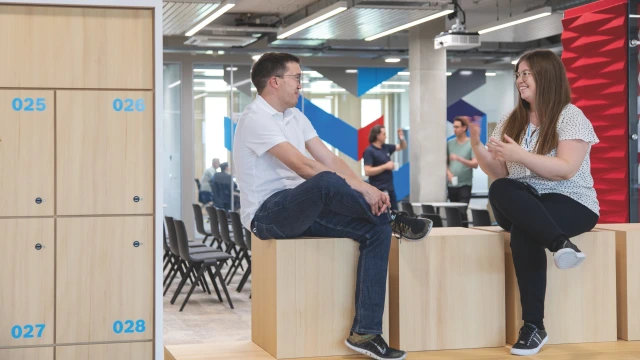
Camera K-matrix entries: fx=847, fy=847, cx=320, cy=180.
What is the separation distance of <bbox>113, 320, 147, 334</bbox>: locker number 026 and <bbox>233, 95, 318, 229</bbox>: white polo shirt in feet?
2.30

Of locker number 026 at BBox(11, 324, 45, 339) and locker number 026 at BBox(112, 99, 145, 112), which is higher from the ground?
locker number 026 at BBox(112, 99, 145, 112)

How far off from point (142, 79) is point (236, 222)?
5707mm

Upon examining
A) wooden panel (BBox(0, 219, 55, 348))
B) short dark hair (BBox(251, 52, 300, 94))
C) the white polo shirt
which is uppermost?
short dark hair (BBox(251, 52, 300, 94))

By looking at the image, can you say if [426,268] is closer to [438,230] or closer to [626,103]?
[438,230]

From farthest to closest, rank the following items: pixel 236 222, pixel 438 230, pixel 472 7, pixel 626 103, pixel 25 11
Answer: pixel 472 7, pixel 236 222, pixel 626 103, pixel 438 230, pixel 25 11

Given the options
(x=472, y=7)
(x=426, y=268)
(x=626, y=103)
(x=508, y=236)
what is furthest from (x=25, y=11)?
(x=472, y=7)

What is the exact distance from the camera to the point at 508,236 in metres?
4.31

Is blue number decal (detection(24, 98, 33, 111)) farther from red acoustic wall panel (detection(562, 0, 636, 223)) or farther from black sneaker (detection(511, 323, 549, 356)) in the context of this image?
red acoustic wall panel (detection(562, 0, 636, 223))

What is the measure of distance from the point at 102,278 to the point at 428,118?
10606 millimetres

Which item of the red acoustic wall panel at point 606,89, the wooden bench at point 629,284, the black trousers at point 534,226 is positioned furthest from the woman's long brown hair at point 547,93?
the red acoustic wall panel at point 606,89

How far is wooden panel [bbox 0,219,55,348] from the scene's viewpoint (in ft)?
12.8

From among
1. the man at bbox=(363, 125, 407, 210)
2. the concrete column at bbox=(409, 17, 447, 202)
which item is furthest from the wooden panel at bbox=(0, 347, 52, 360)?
the concrete column at bbox=(409, 17, 447, 202)

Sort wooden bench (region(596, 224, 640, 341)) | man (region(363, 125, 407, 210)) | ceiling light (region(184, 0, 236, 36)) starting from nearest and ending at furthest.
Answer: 1. wooden bench (region(596, 224, 640, 341))
2. ceiling light (region(184, 0, 236, 36))
3. man (region(363, 125, 407, 210))

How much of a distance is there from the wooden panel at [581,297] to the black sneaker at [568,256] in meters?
0.42
